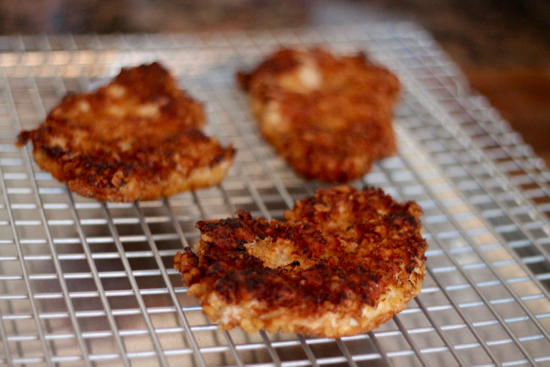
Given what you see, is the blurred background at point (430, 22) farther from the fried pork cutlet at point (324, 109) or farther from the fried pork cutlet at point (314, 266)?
the fried pork cutlet at point (314, 266)

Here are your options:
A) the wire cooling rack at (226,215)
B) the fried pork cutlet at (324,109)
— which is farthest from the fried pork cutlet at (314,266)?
the fried pork cutlet at (324,109)

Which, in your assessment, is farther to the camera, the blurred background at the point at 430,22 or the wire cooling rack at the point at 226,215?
the blurred background at the point at 430,22

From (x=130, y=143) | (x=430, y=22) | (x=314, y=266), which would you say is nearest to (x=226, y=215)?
(x=130, y=143)

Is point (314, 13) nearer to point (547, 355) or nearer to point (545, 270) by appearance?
Result: point (545, 270)

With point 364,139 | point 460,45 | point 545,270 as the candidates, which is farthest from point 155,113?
point 460,45

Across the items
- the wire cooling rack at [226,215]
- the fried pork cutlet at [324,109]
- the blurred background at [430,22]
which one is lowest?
the blurred background at [430,22]

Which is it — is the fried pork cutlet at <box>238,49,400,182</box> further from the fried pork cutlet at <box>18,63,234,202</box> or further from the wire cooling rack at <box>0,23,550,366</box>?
the fried pork cutlet at <box>18,63,234,202</box>

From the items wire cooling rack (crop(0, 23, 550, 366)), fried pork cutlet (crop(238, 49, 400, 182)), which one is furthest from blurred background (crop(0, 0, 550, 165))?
fried pork cutlet (crop(238, 49, 400, 182))
